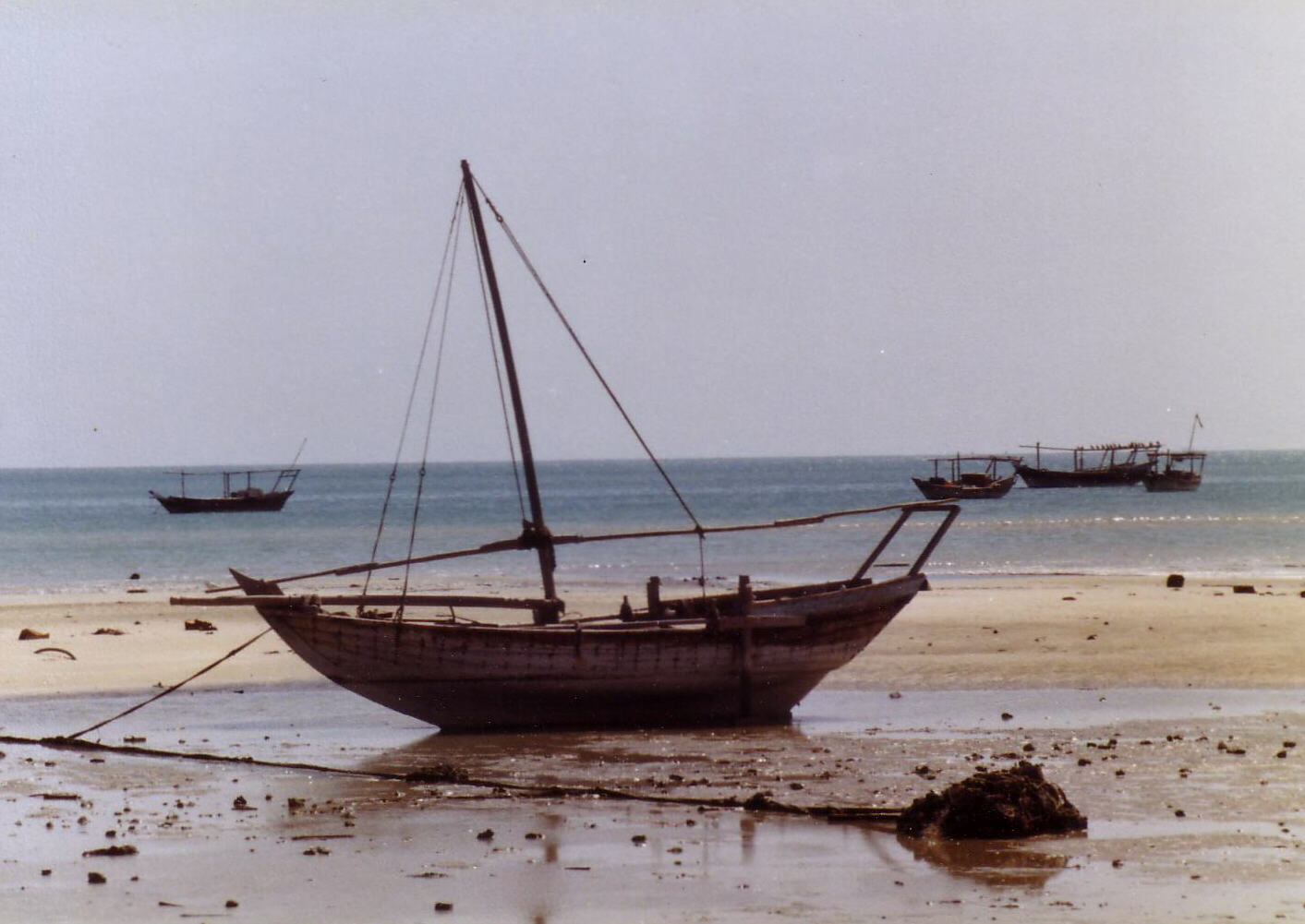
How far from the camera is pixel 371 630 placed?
17.3 metres

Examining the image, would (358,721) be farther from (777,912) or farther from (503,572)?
(503,572)

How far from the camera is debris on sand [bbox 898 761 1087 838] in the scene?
1176 centimetres

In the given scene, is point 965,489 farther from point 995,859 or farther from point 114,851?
point 114,851

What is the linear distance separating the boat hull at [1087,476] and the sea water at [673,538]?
108 centimetres

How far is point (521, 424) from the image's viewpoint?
20141mm

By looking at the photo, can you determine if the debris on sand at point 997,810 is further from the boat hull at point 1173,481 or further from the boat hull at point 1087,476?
the boat hull at point 1173,481

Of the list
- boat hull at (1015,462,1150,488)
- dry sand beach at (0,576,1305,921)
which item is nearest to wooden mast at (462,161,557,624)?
dry sand beach at (0,576,1305,921)

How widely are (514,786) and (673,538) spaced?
51929mm

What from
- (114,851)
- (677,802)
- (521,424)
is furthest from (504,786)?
(521,424)

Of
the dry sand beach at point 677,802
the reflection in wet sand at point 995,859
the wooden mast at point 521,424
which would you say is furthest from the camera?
the wooden mast at point 521,424

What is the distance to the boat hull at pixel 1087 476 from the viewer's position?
362 ft

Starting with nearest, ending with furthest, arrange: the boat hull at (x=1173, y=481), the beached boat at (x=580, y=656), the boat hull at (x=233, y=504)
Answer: the beached boat at (x=580, y=656)
the boat hull at (x=233, y=504)
the boat hull at (x=1173, y=481)

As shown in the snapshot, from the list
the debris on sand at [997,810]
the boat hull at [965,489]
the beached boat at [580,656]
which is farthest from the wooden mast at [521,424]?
the boat hull at [965,489]

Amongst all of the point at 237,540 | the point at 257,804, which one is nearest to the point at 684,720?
the point at 257,804
